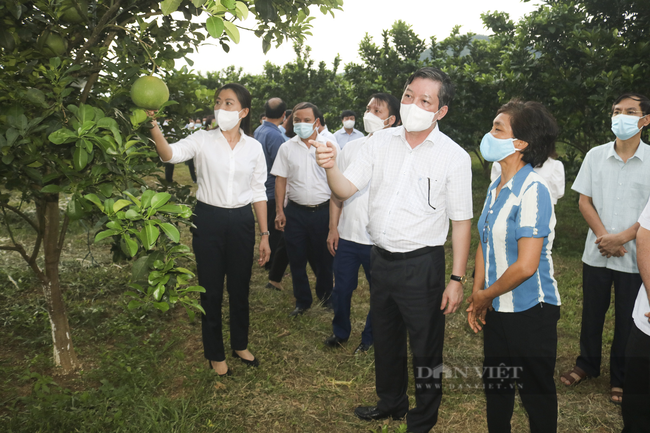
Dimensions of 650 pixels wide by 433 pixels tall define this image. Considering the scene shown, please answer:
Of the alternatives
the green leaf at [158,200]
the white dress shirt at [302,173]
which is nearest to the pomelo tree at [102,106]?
the green leaf at [158,200]

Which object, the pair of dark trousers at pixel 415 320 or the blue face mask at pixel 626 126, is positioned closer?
the pair of dark trousers at pixel 415 320

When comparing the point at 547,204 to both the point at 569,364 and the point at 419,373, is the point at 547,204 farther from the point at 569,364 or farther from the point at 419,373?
the point at 569,364

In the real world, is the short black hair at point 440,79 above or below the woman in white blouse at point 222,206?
above

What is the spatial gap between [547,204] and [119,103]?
216 centimetres

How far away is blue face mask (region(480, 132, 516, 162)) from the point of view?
2.37m

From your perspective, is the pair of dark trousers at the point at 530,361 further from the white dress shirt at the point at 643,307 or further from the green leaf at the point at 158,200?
the green leaf at the point at 158,200

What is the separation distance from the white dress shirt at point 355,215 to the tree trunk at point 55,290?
2132mm

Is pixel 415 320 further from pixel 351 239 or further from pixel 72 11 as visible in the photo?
pixel 72 11

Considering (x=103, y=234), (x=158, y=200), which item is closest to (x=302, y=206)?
(x=158, y=200)

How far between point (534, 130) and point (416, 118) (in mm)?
604

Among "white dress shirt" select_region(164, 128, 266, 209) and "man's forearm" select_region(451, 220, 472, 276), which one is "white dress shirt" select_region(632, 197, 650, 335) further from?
"white dress shirt" select_region(164, 128, 266, 209)

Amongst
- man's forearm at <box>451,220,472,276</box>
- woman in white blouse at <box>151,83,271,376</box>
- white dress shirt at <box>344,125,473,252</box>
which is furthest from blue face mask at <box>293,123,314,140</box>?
A: man's forearm at <box>451,220,472,276</box>

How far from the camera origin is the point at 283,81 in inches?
590

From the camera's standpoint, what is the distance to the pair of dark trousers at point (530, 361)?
7.38ft
